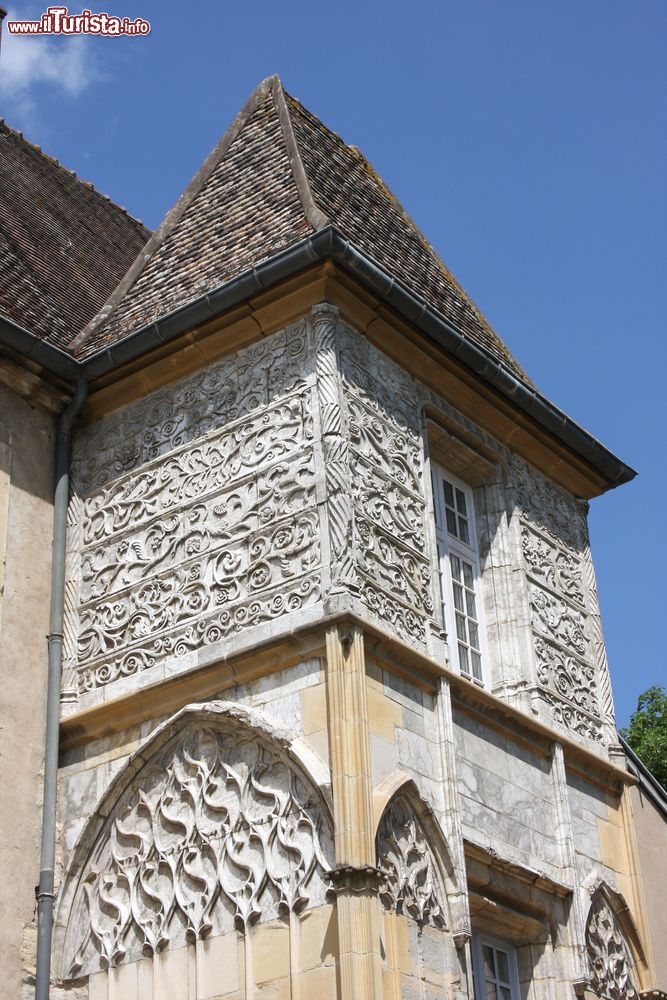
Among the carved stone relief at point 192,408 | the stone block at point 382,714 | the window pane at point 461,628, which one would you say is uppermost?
the carved stone relief at point 192,408

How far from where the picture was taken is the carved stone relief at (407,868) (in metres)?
8.76

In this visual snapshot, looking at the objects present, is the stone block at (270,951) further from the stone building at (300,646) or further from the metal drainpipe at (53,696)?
the metal drainpipe at (53,696)

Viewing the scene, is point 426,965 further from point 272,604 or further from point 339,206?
point 339,206

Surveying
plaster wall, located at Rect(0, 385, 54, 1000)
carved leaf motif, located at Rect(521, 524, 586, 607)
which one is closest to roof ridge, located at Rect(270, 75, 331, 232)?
plaster wall, located at Rect(0, 385, 54, 1000)

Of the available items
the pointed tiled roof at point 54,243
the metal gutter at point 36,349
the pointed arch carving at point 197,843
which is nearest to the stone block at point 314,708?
the pointed arch carving at point 197,843

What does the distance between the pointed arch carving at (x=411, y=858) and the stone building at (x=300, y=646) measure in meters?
0.02

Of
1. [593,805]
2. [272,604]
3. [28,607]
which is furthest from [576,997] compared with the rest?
[28,607]

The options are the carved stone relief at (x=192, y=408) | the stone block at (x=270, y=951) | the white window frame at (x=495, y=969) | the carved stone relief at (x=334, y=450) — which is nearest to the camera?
the stone block at (x=270, y=951)

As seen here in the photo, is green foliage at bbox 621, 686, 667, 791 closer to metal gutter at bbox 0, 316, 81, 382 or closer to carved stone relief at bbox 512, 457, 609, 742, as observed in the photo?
carved stone relief at bbox 512, 457, 609, 742

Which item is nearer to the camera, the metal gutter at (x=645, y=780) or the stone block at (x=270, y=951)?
the stone block at (x=270, y=951)

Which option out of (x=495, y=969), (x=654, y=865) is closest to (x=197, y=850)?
(x=495, y=969)

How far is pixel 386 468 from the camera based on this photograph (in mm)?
10242

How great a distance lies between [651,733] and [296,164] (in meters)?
10.1

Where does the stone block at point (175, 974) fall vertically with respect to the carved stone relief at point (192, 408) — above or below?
below
